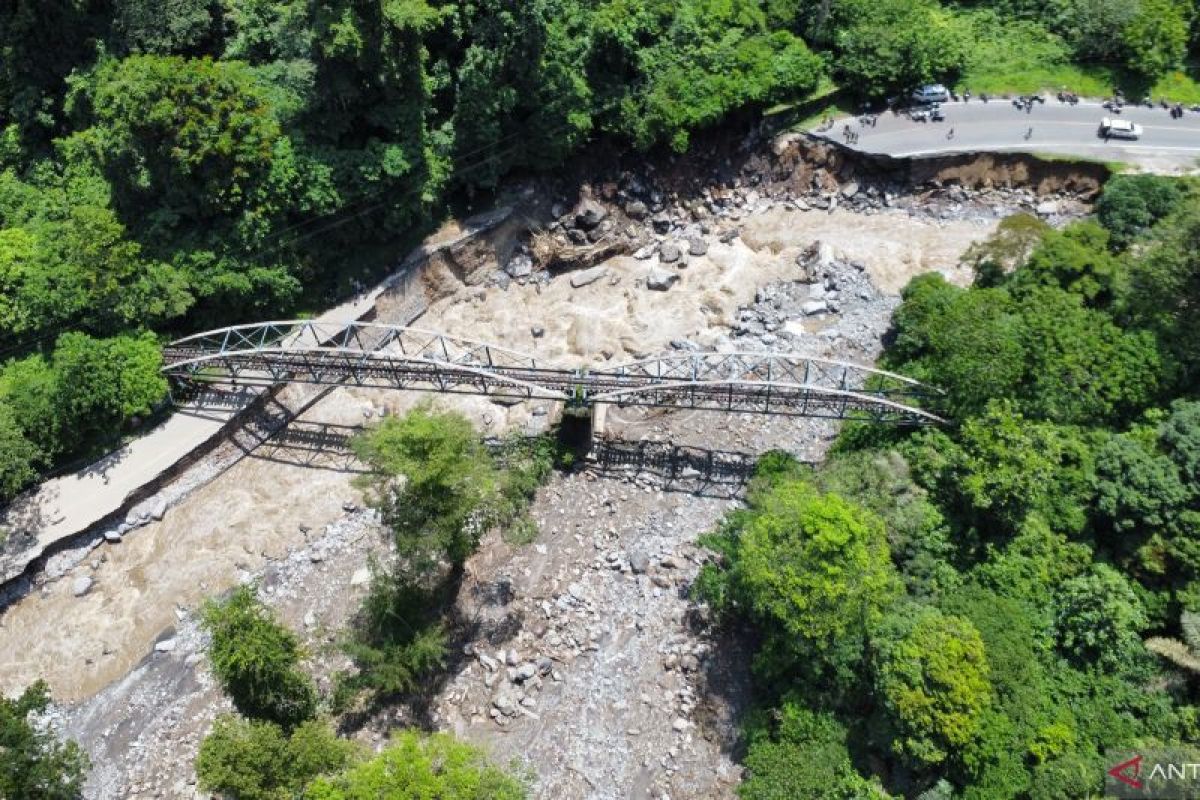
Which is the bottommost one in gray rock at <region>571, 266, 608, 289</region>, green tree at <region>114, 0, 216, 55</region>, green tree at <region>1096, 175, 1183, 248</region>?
gray rock at <region>571, 266, 608, 289</region>

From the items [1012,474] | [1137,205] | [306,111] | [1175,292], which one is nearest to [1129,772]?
[1012,474]

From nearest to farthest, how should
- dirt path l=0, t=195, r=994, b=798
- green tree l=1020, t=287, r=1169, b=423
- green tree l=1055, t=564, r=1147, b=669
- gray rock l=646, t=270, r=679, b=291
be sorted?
1. green tree l=1055, t=564, r=1147, b=669
2. dirt path l=0, t=195, r=994, b=798
3. green tree l=1020, t=287, r=1169, b=423
4. gray rock l=646, t=270, r=679, b=291

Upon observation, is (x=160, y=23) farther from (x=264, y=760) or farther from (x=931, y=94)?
(x=931, y=94)

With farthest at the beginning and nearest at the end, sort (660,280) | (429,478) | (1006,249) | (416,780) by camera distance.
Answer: (660,280)
(1006,249)
(429,478)
(416,780)

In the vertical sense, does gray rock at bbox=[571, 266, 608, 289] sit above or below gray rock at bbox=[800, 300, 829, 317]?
above

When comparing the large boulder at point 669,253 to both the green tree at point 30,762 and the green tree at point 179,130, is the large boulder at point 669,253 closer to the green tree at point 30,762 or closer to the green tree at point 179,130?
the green tree at point 179,130

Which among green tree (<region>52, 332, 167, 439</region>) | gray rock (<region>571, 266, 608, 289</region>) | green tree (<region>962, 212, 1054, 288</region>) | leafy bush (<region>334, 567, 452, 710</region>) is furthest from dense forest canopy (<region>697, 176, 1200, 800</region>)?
green tree (<region>52, 332, 167, 439</region>)

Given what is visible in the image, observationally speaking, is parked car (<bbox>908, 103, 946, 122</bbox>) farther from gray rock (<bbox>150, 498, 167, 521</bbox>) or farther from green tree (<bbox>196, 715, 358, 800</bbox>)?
gray rock (<bbox>150, 498, 167, 521</bbox>)
